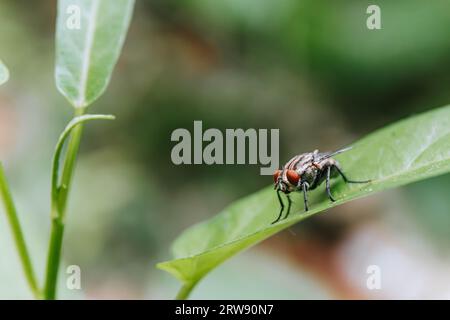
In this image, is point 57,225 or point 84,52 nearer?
point 57,225

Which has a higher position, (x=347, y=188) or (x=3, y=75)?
(x=3, y=75)

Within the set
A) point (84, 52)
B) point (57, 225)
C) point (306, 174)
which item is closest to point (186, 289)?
point (57, 225)

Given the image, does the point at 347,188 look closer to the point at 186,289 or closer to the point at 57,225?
the point at 186,289

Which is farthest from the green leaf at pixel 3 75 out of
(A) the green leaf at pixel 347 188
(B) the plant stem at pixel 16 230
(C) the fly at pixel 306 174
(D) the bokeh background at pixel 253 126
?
(D) the bokeh background at pixel 253 126

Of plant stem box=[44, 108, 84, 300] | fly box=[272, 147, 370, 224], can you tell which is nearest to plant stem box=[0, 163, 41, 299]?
plant stem box=[44, 108, 84, 300]

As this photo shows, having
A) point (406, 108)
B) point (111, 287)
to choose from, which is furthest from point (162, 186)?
point (406, 108)

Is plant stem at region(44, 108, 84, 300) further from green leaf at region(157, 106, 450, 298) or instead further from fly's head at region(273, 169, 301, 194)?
fly's head at region(273, 169, 301, 194)
